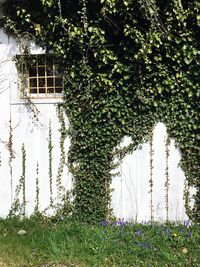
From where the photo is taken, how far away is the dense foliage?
18.4 feet

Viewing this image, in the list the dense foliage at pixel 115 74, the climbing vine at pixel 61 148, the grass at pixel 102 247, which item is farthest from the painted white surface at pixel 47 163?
the grass at pixel 102 247

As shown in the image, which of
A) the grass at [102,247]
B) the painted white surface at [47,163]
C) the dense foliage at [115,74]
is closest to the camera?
the grass at [102,247]

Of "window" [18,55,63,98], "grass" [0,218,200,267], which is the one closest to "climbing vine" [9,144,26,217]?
"grass" [0,218,200,267]

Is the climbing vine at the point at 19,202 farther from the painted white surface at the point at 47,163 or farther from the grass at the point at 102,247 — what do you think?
the grass at the point at 102,247

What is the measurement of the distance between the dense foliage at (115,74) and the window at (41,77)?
289 millimetres

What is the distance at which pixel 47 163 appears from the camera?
622 cm

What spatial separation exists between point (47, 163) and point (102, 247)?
6.06ft

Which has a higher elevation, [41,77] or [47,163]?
[41,77]

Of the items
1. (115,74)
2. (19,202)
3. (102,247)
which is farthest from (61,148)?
(102,247)

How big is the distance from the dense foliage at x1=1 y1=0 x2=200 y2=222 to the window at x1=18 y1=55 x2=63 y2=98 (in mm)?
289

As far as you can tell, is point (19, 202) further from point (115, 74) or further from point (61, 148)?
point (115, 74)

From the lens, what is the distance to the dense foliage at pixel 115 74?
5613 mm

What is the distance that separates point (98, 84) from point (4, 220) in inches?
100.0

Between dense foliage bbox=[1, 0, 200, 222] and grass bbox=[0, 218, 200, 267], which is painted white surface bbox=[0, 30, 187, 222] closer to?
dense foliage bbox=[1, 0, 200, 222]
